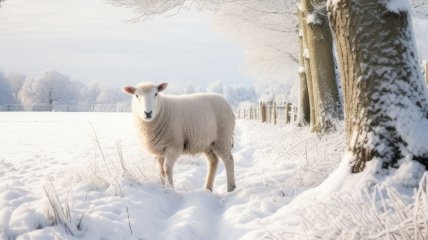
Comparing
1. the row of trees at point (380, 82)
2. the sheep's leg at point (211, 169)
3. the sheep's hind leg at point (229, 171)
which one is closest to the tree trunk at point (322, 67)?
the sheep's hind leg at point (229, 171)

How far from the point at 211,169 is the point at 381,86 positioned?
3925 mm

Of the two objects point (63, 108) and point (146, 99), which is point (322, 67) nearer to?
point (146, 99)

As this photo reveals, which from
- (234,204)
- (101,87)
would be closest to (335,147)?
(234,204)

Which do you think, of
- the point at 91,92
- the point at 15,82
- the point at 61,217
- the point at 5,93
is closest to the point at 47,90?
the point at 5,93

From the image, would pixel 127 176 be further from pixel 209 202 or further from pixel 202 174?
pixel 202 174

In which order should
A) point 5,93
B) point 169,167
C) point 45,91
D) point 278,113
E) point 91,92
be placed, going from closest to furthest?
point 169,167 < point 278,113 < point 45,91 < point 5,93 < point 91,92

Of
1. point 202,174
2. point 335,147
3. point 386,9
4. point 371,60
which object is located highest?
point 386,9

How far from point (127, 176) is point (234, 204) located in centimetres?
146

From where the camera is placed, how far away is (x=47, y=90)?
8725 cm

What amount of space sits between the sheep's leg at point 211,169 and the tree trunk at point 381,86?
11.2 feet

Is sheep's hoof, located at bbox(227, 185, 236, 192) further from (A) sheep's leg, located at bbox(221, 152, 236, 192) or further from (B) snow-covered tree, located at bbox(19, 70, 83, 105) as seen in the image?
(B) snow-covered tree, located at bbox(19, 70, 83, 105)

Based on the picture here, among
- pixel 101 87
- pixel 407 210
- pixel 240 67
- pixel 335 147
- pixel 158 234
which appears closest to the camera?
pixel 407 210

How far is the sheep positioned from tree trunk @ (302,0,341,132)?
1.99 metres

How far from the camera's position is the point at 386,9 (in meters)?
3.82
